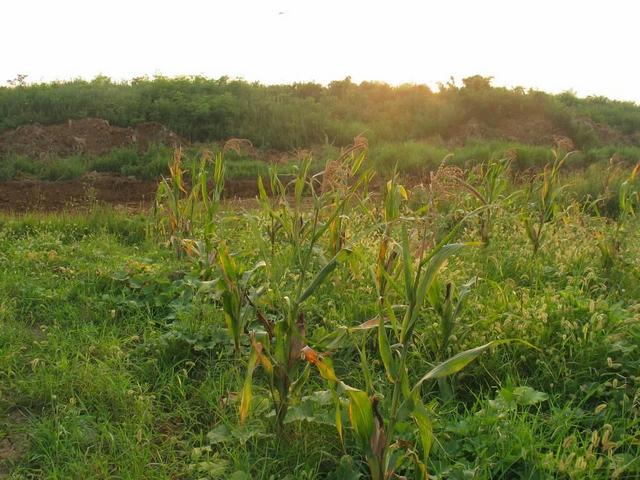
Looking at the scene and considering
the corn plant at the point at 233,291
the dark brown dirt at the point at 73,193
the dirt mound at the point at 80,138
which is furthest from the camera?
the dirt mound at the point at 80,138

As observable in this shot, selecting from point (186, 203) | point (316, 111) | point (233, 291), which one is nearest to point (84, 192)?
point (186, 203)

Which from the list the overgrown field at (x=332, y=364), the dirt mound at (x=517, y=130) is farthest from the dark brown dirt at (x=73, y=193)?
the dirt mound at (x=517, y=130)

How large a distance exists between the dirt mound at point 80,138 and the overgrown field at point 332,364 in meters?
7.10

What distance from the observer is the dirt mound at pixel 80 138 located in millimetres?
10508

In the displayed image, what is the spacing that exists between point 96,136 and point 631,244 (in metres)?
9.60

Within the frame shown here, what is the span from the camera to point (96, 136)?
1114 centimetres

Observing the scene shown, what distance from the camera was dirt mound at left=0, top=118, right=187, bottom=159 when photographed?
10.5 metres

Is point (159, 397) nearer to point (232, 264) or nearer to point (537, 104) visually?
point (232, 264)

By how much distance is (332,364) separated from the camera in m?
2.30

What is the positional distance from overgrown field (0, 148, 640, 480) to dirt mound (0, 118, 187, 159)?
7098 millimetres

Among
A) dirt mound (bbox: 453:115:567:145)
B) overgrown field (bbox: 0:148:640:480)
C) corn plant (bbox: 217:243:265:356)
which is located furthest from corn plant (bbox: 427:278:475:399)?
dirt mound (bbox: 453:115:567:145)

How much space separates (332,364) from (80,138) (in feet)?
33.0

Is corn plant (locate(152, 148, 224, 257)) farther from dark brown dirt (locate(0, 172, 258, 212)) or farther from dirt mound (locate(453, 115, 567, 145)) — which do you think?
dirt mound (locate(453, 115, 567, 145))

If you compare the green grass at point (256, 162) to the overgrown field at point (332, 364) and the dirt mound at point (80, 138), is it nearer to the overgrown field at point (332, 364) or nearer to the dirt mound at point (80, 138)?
the dirt mound at point (80, 138)
